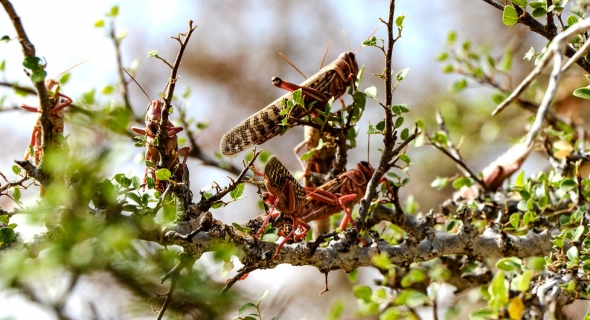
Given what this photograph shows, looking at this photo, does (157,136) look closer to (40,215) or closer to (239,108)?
(40,215)

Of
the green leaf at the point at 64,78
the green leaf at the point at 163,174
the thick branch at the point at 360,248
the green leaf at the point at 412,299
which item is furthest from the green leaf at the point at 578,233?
the green leaf at the point at 64,78

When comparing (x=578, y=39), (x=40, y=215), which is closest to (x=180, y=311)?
(x=40, y=215)

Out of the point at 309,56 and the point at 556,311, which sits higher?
the point at 309,56

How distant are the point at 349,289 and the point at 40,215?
3836mm

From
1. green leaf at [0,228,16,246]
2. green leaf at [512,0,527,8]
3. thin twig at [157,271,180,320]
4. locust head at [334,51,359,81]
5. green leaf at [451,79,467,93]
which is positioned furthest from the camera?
green leaf at [451,79,467,93]

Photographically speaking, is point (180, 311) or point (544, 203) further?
point (544, 203)

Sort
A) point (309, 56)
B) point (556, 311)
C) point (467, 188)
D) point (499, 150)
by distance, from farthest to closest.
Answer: point (309, 56) < point (499, 150) < point (467, 188) < point (556, 311)

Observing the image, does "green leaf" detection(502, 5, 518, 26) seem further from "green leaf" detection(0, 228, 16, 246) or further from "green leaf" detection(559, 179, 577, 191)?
"green leaf" detection(0, 228, 16, 246)

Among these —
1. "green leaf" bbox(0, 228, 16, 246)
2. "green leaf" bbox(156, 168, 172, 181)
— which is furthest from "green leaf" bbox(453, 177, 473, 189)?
"green leaf" bbox(0, 228, 16, 246)

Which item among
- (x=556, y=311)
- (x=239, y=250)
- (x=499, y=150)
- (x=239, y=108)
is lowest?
(x=556, y=311)

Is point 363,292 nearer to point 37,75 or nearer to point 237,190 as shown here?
point 237,190

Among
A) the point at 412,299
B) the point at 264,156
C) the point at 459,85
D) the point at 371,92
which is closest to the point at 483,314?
the point at 412,299

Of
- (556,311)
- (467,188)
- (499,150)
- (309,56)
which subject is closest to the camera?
(556,311)

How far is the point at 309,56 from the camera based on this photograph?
5309 mm
